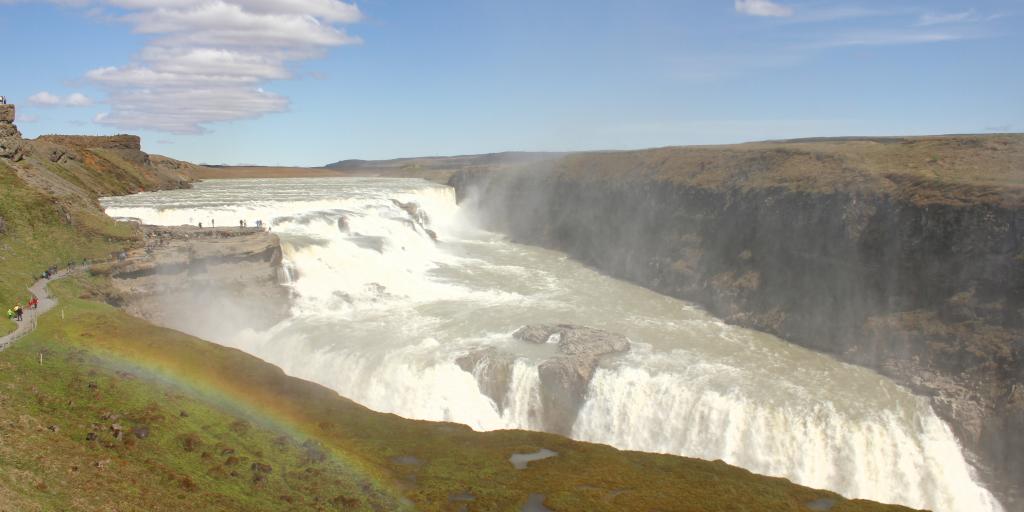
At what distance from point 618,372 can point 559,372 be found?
2.19m

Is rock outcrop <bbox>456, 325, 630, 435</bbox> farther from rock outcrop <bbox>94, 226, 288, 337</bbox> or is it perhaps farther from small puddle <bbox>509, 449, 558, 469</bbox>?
rock outcrop <bbox>94, 226, 288, 337</bbox>

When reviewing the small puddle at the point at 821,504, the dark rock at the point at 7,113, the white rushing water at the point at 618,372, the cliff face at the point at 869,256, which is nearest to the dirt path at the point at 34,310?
the white rushing water at the point at 618,372

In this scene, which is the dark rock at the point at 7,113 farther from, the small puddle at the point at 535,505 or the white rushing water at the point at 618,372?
the small puddle at the point at 535,505

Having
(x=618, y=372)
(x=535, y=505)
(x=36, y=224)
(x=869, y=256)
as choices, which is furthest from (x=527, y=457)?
(x=36, y=224)

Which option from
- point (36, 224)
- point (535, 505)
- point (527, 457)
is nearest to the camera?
point (535, 505)

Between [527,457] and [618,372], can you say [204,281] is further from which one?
[527,457]

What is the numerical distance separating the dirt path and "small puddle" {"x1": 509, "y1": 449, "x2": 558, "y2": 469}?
47.9ft

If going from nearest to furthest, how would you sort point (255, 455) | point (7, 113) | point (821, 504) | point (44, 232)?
point (255, 455) < point (821, 504) < point (44, 232) < point (7, 113)

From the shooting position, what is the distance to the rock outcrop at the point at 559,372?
945 inches

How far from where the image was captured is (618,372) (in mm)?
24609

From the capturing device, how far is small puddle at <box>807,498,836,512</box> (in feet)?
51.9

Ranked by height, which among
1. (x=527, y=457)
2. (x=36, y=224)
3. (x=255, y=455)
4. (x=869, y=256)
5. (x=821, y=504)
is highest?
(x=36, y=224)

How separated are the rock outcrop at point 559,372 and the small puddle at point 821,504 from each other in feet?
30.0

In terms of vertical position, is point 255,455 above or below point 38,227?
below
